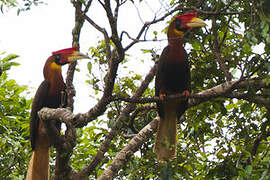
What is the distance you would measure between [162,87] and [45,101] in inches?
57.3

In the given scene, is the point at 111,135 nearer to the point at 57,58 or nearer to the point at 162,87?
the point at 162,87

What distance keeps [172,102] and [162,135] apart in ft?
1.34

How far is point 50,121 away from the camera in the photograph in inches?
139

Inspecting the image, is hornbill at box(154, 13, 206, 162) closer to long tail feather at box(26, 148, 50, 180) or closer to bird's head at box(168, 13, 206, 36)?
bird's head at box(168, 13, 206, 36)

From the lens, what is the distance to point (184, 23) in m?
4.20

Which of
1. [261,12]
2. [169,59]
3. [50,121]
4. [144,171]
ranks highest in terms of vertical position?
[169,59]

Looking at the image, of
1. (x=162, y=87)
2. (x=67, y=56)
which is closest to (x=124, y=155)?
(x=162, y=87)

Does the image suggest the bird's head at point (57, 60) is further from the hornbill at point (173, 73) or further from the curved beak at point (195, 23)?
the curved beak at point (195, 23)

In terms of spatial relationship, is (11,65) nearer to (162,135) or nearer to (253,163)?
(162,135)

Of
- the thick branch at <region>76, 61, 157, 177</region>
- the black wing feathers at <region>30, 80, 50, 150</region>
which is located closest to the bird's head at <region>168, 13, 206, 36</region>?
the thick branch at <region>76, 61, 157, 177</region>

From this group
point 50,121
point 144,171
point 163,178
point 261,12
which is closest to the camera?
point 261,12

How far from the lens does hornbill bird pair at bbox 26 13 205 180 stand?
4.24 metres

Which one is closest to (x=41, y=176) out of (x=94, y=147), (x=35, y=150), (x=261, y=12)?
(x=35, y=150)

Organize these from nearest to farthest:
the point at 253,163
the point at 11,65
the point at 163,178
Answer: the point at 163,178
the point at 253,163
the point at 11,65
